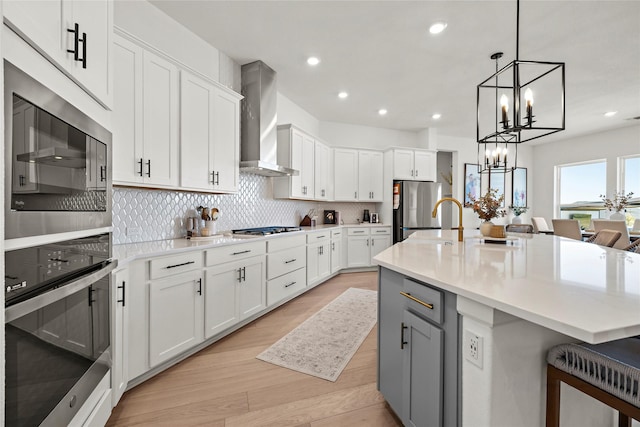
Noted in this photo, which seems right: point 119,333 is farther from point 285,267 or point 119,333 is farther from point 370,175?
point 370,175

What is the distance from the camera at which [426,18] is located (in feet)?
8.77

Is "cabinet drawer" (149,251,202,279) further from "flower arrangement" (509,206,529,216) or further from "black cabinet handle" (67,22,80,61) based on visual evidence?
"flower arrangement" (509,206,529,216)

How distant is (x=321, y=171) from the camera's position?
5094 mm

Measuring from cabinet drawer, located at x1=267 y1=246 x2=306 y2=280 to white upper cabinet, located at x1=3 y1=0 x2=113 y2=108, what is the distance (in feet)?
7.04

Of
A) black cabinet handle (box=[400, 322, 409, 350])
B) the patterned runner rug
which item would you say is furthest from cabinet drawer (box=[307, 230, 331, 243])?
black cabinet handle (box=[400, 322, 409, 350])

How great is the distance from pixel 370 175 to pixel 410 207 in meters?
0.99

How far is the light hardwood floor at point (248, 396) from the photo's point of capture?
5.43 ft

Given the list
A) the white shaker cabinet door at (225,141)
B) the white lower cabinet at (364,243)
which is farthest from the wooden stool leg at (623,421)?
the white lower cabinet at (364,243)

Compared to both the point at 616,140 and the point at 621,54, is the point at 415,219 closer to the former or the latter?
the point at 621,54

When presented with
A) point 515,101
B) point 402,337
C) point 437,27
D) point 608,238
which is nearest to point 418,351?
point 402,337

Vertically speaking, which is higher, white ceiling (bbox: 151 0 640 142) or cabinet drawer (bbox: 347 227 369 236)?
white ceiling (bbox: 151 0 640 142)

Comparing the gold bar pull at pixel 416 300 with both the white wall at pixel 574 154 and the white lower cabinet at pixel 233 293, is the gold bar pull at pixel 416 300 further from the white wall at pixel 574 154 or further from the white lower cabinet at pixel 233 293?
the white wall at pixel 574 154

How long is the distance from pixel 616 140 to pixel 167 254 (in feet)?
27.8

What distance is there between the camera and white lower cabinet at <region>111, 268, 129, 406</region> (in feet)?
5.00
